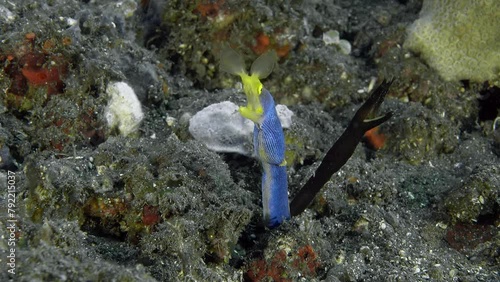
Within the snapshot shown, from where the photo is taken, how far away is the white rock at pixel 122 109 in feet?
11.5

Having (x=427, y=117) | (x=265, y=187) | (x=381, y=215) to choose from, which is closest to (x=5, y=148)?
(x=265, y=187)

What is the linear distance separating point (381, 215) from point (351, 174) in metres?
0.46

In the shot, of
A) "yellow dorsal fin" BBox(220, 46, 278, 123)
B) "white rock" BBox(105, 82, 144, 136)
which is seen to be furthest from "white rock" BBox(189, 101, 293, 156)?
"yellow dorsal fin" BBox(220, 46, 278, 123)

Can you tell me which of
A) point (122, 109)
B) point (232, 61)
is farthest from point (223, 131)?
point (232, 61)

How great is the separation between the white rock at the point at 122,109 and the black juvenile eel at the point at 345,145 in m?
1.60

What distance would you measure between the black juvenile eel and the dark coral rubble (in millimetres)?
167

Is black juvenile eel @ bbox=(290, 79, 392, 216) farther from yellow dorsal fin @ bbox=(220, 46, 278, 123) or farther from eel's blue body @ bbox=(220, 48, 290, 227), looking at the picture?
yellow dorsal fin @ bbox=(220, 46, 278, 123)

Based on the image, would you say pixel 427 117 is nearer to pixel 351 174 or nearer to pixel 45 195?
pixel 351 174

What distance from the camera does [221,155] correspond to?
11.6 feet

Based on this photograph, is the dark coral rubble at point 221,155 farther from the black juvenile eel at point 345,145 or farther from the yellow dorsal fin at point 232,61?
the yellow dorsal fin at point 232,61

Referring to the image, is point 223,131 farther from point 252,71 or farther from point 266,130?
point 252,71

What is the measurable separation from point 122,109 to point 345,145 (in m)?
1.95

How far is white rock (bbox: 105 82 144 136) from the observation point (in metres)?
3.52

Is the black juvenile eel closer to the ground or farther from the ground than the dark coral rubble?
farther from the ground
